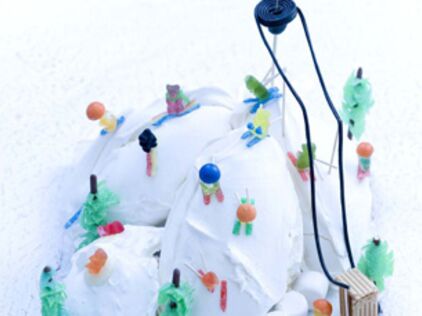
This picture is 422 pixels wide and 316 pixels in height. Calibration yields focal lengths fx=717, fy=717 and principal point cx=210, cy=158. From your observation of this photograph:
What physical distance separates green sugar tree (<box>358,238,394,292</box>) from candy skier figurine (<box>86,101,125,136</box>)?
2.80 ft

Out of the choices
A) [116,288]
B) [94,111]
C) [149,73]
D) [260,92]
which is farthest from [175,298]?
[149,73]

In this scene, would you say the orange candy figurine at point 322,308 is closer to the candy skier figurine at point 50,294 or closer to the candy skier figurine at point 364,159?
the candy skier figurine at point 364,159

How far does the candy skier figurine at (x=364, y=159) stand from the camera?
1941 millimetres

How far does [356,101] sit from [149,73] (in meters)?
1.05

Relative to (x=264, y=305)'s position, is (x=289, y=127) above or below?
above

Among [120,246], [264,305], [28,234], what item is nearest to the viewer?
[264,305]

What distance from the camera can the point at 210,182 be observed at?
1.62 meters

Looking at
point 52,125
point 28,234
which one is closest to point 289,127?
point 28,234

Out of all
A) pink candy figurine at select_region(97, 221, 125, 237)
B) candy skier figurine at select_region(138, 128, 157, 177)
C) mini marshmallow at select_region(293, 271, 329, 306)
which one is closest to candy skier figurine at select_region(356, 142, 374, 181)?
mini marshmallow at select_region(293, 271, 329, 306)

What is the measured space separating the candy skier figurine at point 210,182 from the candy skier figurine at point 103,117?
1.82 ft

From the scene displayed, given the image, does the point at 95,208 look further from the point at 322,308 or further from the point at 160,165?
the point at 322,308

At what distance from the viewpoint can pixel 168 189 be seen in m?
1.90

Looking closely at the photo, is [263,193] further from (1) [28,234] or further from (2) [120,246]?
(1) [28,234]

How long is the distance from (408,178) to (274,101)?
26.0 inches
